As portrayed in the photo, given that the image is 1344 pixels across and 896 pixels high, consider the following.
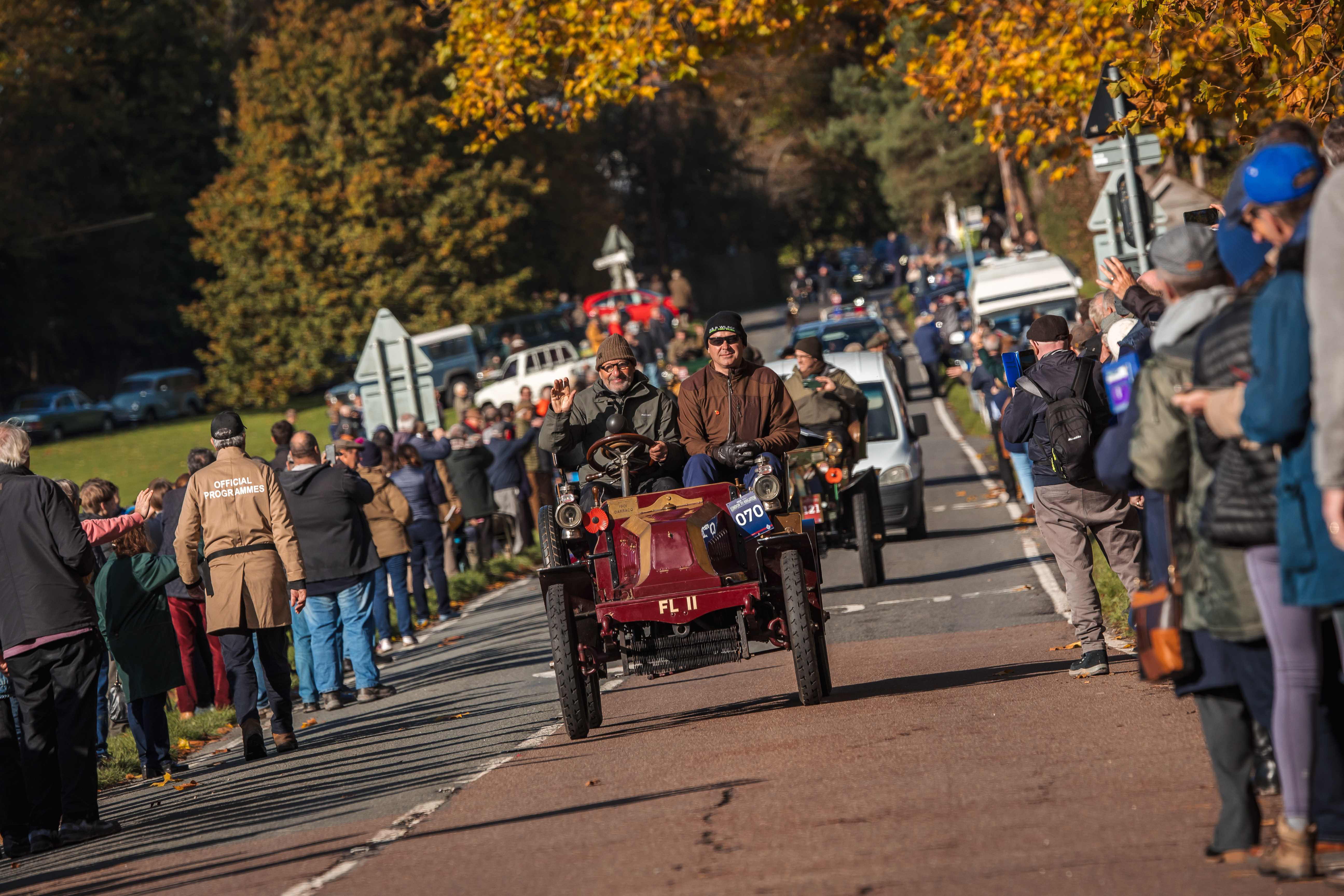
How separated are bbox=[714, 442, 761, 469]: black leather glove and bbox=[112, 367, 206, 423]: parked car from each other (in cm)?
5027

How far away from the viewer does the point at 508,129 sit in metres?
19.4

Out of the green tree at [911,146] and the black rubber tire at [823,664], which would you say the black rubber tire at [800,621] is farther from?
the green tree at [911,146]

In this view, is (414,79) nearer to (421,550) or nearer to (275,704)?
(421,550)

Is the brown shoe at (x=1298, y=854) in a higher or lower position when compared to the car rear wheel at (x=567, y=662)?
lower

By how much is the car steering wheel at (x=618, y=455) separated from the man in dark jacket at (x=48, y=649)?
112 inches

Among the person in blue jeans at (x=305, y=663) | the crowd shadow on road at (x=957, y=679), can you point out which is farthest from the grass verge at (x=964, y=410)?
the crowd shadow on road at (x=957, y=679)

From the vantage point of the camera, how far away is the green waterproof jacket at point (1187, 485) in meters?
4.96

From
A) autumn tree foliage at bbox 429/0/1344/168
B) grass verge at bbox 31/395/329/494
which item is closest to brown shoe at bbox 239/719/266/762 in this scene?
autumn tree foliage at bbox 429/0/1344/168

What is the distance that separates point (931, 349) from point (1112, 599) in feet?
72.4

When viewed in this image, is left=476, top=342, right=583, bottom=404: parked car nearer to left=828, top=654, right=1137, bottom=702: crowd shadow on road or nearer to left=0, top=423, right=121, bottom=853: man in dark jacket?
left=828, top=654, right=1137, bottom=702: crowd shadow on road

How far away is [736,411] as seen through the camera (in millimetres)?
9836

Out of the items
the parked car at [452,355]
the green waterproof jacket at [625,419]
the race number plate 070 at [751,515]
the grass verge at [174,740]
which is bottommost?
the grass verge at [174,740]

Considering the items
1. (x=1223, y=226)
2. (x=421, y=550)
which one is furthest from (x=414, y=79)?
(x=1223, y=226)

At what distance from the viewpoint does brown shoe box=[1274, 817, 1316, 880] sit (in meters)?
4.79
